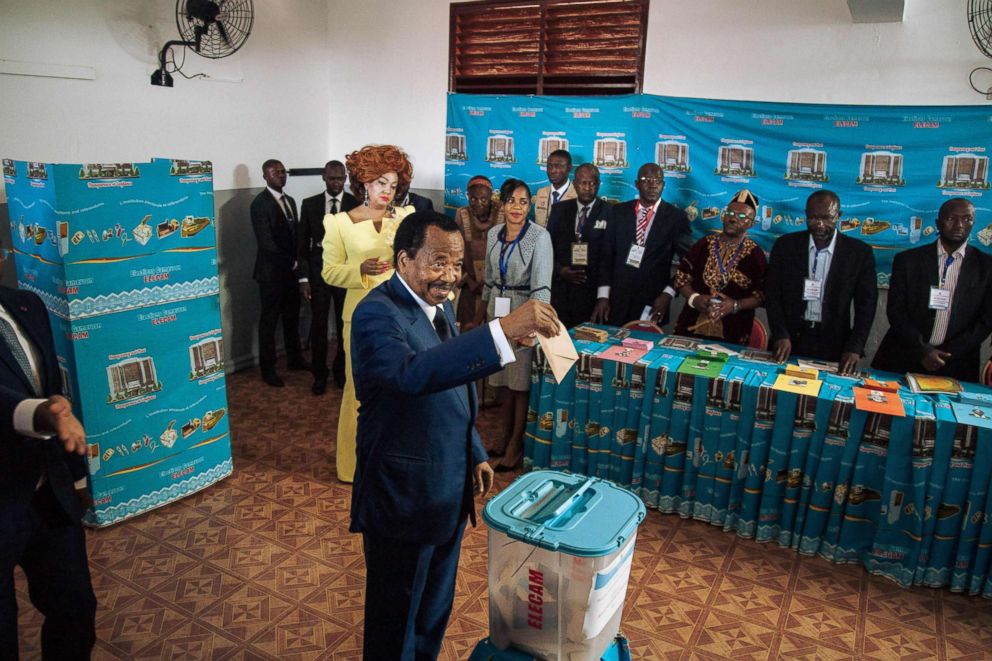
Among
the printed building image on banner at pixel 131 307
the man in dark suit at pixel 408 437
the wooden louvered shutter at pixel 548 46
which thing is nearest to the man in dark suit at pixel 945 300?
the wooden louvered shutter at pixel 548 46

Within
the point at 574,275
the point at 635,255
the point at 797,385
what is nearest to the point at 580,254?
the point at 574,275

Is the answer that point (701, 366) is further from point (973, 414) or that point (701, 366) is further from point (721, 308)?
point (973, 414)

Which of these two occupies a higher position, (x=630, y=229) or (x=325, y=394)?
(x=630, y=229)

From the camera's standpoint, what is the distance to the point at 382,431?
1935mm

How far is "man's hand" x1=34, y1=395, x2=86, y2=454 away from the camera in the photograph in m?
1.76

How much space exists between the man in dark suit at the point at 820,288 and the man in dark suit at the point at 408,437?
2482 millimetres

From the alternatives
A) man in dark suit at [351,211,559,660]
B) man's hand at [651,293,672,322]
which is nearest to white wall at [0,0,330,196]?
man's hand at [651,293,672,322]

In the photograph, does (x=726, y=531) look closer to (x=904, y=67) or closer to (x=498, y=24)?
(x=904, y=67)

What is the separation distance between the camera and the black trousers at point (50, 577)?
6.20ft

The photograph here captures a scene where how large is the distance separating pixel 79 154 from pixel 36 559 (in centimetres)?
364

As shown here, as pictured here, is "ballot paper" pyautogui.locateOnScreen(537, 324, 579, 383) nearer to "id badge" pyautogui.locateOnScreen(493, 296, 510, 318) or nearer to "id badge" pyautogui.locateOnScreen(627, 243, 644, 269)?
"id badge" pyautogui.locateOnScreen(493, 296, 510, 318)

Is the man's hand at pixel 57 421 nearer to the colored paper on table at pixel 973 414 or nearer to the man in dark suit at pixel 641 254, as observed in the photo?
the colored paper on table at pixel 973 414

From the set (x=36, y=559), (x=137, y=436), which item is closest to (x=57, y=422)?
(x=36, y=559)

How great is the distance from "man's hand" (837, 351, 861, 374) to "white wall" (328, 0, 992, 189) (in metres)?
2.26
